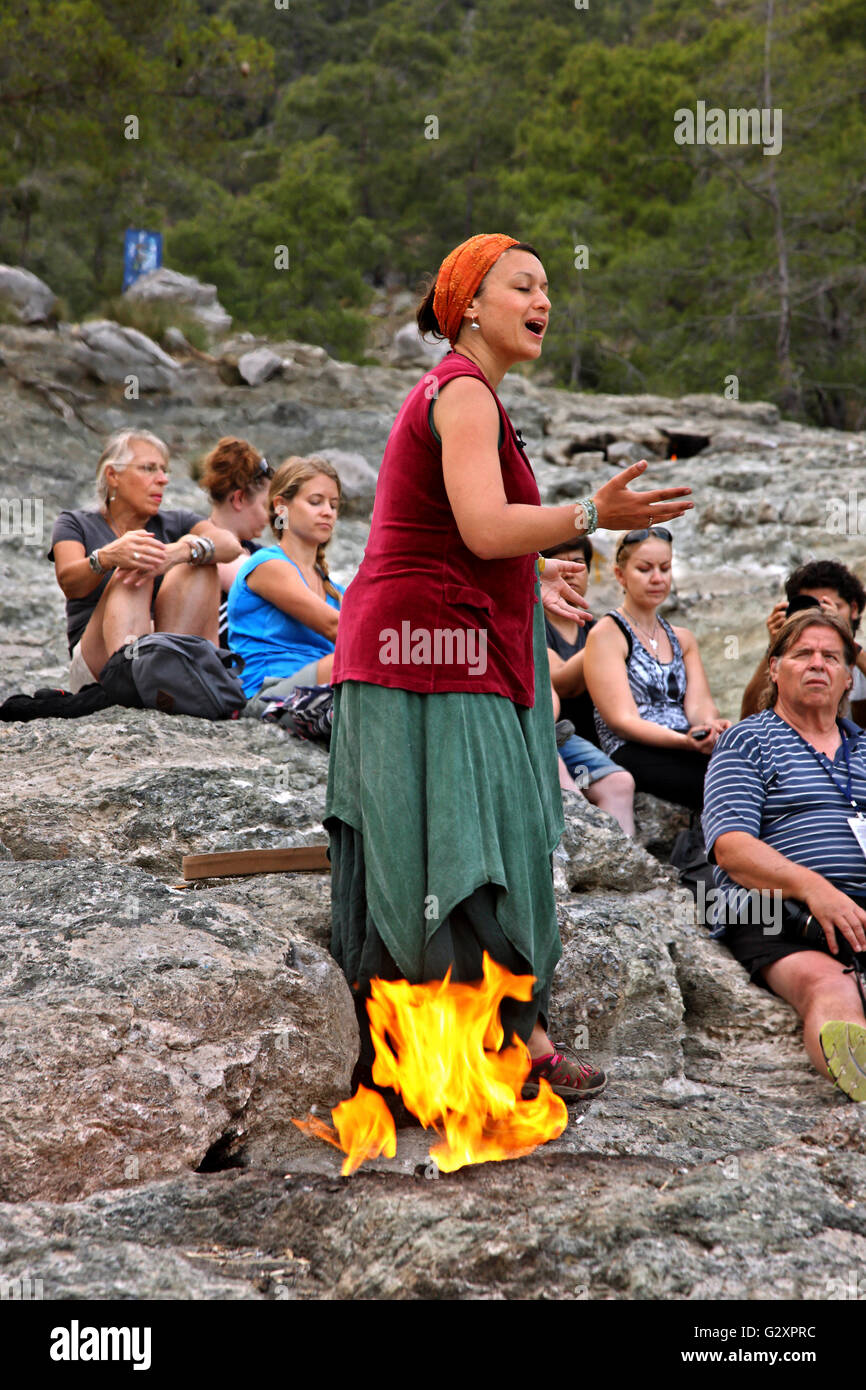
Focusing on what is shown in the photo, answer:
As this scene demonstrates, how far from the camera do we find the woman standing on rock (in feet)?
7.51

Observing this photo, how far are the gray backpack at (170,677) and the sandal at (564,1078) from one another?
1916mm

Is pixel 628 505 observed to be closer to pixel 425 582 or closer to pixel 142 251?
pixel 425 582

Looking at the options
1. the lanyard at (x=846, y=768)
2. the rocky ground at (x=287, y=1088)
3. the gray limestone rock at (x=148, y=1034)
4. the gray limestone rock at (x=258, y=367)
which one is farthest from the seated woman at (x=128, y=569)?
the gray limestone rock at (x=258, y=367)

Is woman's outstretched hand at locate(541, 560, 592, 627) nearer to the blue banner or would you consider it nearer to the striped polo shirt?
the striped polo shirt

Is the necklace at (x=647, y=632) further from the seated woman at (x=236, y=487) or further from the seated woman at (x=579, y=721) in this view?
the seated woman at (x=236, y=487)

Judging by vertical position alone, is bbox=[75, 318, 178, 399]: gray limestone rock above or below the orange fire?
above

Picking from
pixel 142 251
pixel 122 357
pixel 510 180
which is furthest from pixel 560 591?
pixel 510 180

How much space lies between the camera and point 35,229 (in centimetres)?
1931

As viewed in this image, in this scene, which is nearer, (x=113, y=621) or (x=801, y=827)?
(x=801, y=827)

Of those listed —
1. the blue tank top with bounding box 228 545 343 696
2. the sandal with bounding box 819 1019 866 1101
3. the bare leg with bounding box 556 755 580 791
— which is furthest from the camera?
the blue tank top with bounding box 228 545 343 696

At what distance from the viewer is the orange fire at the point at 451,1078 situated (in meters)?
2.31

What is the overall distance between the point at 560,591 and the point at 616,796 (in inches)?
63.4

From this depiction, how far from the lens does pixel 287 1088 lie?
7.89 ft

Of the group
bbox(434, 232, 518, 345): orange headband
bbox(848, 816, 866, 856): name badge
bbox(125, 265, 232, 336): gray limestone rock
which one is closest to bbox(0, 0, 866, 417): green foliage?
bbox(125, 265, 232, 336): gray limestone rock
